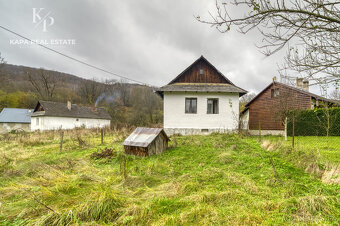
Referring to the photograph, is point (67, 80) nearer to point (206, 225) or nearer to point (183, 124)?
point (183, 124)

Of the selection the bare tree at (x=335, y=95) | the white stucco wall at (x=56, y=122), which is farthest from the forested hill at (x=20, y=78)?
the bare tree at (x=335, y=95)

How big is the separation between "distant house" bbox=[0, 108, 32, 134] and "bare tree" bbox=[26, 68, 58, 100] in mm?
6725

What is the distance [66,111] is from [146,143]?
1124 inches

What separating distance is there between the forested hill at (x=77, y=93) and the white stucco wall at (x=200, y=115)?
16.5 m

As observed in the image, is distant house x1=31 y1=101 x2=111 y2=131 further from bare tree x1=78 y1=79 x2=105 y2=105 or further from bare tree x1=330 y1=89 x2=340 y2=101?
bare tree x1=330 y1=89 x2=340 y2=101

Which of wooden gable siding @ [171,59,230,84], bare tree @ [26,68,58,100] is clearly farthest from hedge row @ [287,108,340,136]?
bare tree @ [26,68,58,100]

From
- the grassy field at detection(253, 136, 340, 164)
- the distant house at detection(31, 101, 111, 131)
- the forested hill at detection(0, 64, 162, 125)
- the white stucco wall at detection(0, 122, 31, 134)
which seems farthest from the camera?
Answer: the forested hill at detection(0, 64, 162, 125)

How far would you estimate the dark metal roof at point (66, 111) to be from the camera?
25.8m

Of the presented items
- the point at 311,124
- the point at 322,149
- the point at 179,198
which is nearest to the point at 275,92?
the point at 311,124

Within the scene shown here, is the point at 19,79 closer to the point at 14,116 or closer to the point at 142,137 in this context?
the point at 14,116

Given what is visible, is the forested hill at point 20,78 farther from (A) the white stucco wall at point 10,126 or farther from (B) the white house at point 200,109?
(B) the white house at point 200,109

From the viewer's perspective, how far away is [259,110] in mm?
17375

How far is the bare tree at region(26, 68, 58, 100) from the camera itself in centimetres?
3538

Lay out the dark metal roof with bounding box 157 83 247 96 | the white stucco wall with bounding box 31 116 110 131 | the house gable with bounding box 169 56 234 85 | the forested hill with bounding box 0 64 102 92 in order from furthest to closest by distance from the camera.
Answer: the forested hill with bounding box 0 64 102 92, the white stucco wall with bounding box 31 116 110 131, the house gable with bounding box 169 56 234 85, the dark metal roof with bounding box 157 83 247 96
